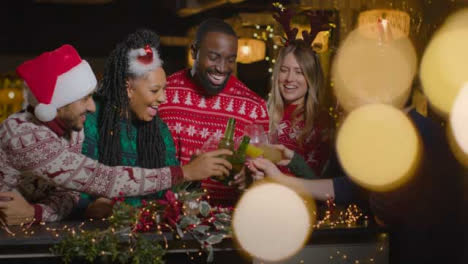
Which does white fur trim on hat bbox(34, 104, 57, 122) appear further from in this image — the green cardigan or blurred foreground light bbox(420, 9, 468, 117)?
blurred foreground light bbox(420, 9, 468, 117)

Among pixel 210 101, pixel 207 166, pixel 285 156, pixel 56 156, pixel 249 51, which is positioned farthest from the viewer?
pixel 249 51

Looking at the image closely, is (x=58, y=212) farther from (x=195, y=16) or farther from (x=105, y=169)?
(x=195, y=16)

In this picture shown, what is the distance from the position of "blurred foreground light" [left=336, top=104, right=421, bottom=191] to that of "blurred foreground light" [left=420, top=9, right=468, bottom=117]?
18.6 inches

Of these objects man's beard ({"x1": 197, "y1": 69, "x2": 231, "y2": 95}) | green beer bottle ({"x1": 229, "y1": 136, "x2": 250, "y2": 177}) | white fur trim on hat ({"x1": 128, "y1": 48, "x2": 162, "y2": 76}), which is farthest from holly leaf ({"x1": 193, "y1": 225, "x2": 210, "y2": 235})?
man's beard ({"x1": 197, "y1": 69, "x2": 231, "y2": 95})

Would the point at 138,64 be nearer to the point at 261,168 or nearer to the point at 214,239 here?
the point at 261,168

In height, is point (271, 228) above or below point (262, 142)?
Result: below

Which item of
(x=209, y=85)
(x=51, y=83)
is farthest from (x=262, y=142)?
(x=51, y=83)

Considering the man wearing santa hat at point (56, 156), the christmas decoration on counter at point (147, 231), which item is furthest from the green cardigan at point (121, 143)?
the christmas decoration on counter at point (147, 231)

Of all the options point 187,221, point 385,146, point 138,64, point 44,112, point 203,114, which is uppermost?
point 138,64

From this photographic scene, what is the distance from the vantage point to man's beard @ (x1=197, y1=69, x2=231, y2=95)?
13.8ft

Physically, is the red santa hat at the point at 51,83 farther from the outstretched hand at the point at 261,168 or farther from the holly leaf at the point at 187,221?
the outstretched hand at the point at 261,168

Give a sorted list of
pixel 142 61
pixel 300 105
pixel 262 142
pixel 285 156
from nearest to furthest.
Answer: pixel 262 142 < pixel 142 61 < pixel 285 156 < pixel 300 105

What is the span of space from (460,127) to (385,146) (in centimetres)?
43

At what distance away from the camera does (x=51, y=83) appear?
3.15 m
